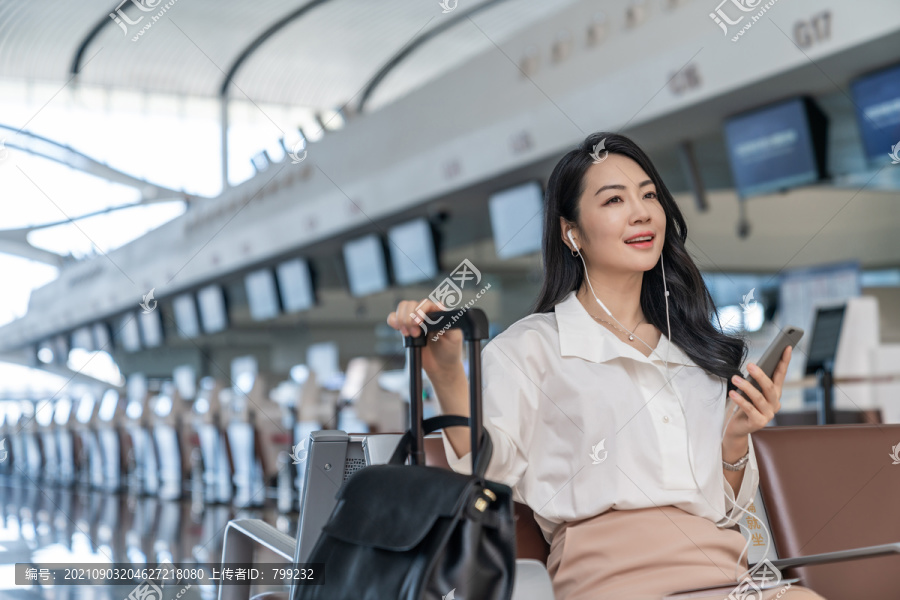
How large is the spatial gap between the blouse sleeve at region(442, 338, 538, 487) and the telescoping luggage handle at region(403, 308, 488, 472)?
4.8 inches

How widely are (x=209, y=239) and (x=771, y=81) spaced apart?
9.08m

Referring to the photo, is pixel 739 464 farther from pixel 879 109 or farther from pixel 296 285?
pixel 296 285

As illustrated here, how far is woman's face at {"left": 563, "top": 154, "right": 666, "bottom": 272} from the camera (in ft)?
5.35

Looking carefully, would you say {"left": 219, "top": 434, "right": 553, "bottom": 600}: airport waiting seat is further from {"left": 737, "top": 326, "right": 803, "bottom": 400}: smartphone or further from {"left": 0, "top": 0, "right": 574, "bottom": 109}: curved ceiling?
{"left": 0, "top": 0, "right": 574, "bottom": 109}: curved ceiling

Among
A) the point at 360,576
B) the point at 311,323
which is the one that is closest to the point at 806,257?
the point at 311,323

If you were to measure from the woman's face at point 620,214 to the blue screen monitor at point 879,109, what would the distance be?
359 centimetres

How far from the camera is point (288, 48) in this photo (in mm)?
14703

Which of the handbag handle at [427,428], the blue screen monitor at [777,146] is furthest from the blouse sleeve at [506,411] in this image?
the blue screen monitor at [777,146]

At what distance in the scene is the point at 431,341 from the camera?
4.37ft

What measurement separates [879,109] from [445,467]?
13.9 ft

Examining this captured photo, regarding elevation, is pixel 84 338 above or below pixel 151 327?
above

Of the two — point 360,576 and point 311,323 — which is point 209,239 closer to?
point 311,323

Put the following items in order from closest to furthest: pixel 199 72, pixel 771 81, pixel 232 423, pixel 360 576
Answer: pixel 360 576 → pixel 771 81 → pixel 232 423 → pixel 199 72

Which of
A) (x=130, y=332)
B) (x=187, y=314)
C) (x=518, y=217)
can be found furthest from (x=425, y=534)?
(x=130, y=332)
